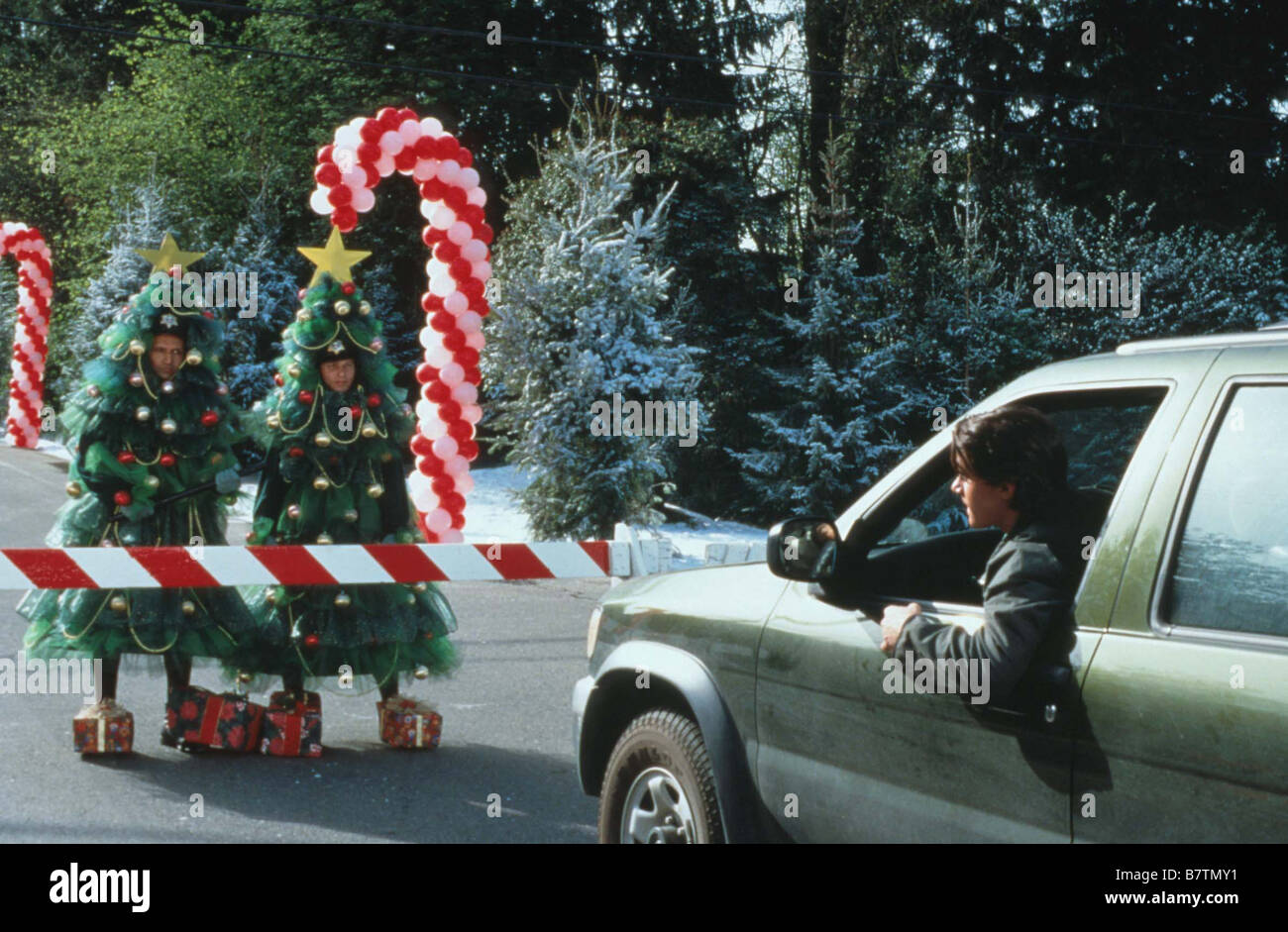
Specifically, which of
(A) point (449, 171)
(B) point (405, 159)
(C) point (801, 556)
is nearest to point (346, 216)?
(B) point (405, 159)

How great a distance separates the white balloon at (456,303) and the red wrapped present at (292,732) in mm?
6684

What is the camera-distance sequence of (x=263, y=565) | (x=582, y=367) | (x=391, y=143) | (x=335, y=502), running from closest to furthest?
(x=263, y=565), (x=335, y=502), (x=391, y=143), (x=582, y=367)

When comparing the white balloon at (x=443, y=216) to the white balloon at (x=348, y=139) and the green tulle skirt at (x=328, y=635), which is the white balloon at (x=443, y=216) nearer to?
the white balloon at (x=348, y=139)

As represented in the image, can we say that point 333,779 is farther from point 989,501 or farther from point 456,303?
point 456,303

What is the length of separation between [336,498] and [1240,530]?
5113mm

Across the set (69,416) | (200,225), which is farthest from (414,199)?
(69,416)

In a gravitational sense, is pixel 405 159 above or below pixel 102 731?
above

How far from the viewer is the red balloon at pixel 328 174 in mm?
10938

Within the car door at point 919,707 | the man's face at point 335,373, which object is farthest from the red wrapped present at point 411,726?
the car door at point 919,707

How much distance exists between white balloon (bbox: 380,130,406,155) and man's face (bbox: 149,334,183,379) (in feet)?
17.5

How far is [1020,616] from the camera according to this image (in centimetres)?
286

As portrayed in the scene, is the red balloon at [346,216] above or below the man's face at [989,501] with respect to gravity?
above

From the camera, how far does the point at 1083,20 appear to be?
25078mm

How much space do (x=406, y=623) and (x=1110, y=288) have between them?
1706cm
